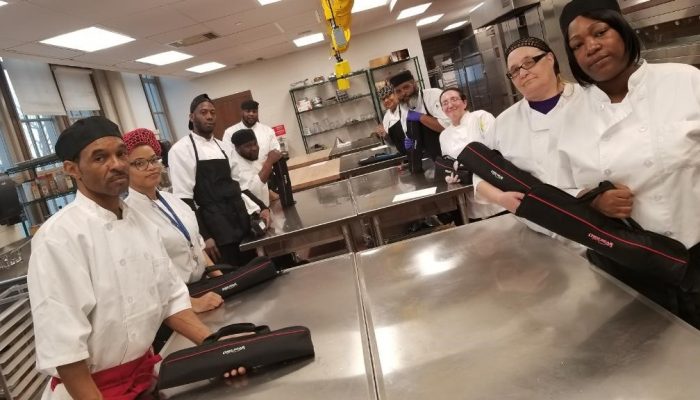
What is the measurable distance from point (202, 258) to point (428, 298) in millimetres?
1153

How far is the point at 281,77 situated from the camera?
998 centimetres

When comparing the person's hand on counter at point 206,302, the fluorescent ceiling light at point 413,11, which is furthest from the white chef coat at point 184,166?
the fluorescent ceiling light at point 413,11

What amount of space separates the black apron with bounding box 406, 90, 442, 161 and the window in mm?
6952

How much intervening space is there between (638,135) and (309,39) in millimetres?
7864

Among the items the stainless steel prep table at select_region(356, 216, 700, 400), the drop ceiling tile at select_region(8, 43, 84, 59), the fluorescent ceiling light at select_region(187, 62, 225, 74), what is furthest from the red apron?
the fluorescent ceiling light at select_region(187, 62, 225, 74)

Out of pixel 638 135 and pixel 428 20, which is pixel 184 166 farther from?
pixel 428 20

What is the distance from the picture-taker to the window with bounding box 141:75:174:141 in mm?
9203

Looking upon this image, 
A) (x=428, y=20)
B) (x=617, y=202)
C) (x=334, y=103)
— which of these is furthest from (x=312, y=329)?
(x=428, y=20)

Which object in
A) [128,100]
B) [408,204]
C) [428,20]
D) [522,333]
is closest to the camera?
[522,333]

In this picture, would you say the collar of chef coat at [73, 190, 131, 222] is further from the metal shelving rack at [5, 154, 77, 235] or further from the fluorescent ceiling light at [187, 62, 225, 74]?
the fluorescent ceiling light at [187, 62, 225, 74]

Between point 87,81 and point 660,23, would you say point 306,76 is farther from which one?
point 660,23

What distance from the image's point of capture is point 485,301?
129 centimetres

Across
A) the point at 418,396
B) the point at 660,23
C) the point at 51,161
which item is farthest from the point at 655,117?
the point at 51,161

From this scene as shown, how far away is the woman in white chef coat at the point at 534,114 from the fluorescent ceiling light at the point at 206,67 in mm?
7416
